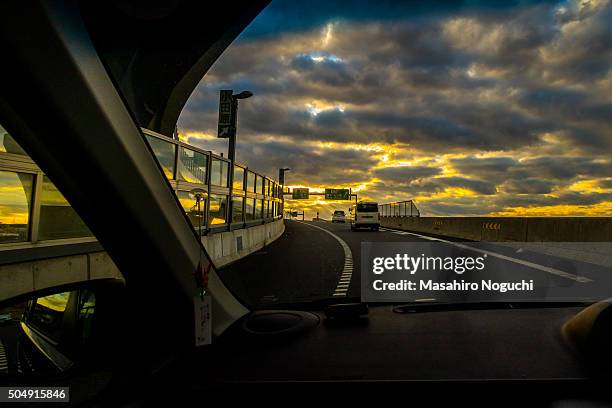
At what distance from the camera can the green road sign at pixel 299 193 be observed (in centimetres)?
9444

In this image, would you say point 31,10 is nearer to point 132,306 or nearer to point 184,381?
point 132,306

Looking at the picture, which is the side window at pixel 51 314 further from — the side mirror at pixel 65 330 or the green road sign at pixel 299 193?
the green road sign at pixel 299 193

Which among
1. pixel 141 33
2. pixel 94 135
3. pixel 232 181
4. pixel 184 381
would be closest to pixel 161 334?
pixel 184 381

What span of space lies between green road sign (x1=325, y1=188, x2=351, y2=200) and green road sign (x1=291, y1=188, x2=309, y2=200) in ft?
17.0

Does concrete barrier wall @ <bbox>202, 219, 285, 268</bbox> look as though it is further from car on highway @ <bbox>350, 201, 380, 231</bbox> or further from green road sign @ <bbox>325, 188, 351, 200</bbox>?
green road sign @ <bbox>325, 188, 351, 200</bbox>

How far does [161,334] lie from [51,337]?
548mm

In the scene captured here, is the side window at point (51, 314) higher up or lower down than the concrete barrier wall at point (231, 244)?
higher up

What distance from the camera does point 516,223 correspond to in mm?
22938

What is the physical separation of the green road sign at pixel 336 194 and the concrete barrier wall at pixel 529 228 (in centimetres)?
5701

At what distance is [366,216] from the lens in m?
42.7

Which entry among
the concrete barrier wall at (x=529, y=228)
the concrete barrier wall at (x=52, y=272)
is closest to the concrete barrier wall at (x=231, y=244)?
the concrete barrier wall at (x=52, y=272)

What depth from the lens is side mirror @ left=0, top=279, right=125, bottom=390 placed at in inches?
78.2

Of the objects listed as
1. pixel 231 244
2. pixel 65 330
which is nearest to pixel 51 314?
pixel 65 330

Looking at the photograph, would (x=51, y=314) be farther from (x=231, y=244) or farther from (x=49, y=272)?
(x=231, y=244)
